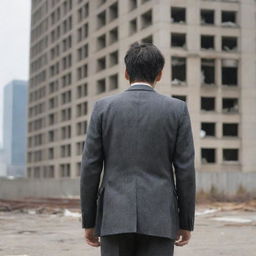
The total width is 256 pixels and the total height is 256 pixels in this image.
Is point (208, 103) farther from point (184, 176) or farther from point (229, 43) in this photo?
point (184, 176)

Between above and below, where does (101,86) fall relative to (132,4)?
below

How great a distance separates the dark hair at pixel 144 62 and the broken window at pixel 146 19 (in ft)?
164

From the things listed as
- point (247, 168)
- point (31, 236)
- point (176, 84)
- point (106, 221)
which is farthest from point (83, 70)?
point (106, 221)

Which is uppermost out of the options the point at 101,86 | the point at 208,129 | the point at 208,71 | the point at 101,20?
the point at 101,20

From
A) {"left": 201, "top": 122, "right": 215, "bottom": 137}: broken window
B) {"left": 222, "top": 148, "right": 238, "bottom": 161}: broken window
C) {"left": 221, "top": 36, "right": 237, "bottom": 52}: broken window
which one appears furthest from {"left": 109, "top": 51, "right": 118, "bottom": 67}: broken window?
{"left": 222, "top": 148, "right": 238, "bottom": 161}: broken window

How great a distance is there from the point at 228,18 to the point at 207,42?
320 centimetres

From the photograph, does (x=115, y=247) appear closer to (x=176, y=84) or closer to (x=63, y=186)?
(x=63, y=186)

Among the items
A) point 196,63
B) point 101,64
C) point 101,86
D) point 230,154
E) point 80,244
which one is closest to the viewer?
point 80,244

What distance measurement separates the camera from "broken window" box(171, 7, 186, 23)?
51372 millimetres

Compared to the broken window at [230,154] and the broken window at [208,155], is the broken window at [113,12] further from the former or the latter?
the broken window at [230,154]

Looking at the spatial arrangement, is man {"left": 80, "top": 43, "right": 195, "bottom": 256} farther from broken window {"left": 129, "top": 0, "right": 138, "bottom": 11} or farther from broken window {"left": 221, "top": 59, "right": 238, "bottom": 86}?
broken window {"left": 129, "top": 0, "right": 138, "bottom": 11}

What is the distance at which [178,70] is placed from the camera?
172ft

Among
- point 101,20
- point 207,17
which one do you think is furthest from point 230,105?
point 101,20

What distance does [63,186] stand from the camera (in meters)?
46.6
